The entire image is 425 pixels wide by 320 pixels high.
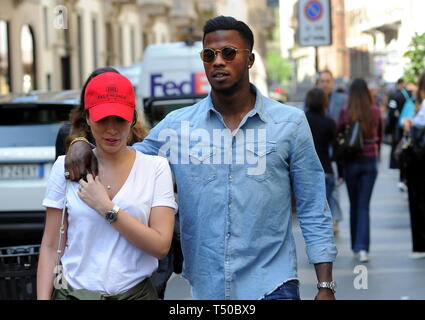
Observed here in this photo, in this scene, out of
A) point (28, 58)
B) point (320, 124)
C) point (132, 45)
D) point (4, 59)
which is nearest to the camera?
point (320, 124)

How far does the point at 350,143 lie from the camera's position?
10.8m

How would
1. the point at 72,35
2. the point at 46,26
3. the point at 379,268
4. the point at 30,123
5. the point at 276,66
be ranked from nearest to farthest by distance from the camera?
the point at 30,123 < the point at 379,268 < the point at 46,26 < the point at 72,35 < the point at 276,66

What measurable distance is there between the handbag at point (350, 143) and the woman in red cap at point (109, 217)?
712 centimetres

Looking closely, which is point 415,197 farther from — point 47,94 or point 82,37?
point 82,37

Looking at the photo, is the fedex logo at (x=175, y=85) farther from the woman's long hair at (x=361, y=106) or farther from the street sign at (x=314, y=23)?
the woman's long hair at (x=361, y=106)

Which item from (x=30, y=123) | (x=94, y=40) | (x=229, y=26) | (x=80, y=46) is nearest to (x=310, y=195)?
(x=229, y=26)

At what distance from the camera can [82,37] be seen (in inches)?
1551

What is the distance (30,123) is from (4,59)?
22.0m

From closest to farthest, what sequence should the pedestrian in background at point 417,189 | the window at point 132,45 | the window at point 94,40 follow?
the pedestrian in background at point 417,189
the window at point 94,40
the window at point 132,45

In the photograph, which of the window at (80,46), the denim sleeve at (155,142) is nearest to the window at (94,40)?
the window at (80,46)

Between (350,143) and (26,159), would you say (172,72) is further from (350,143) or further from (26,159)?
(26,159)

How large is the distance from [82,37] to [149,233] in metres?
36.2

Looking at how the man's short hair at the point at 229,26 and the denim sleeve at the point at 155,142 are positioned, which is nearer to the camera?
the man's short hair at the point at 229,26

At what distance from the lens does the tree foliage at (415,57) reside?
1358 centimetres
